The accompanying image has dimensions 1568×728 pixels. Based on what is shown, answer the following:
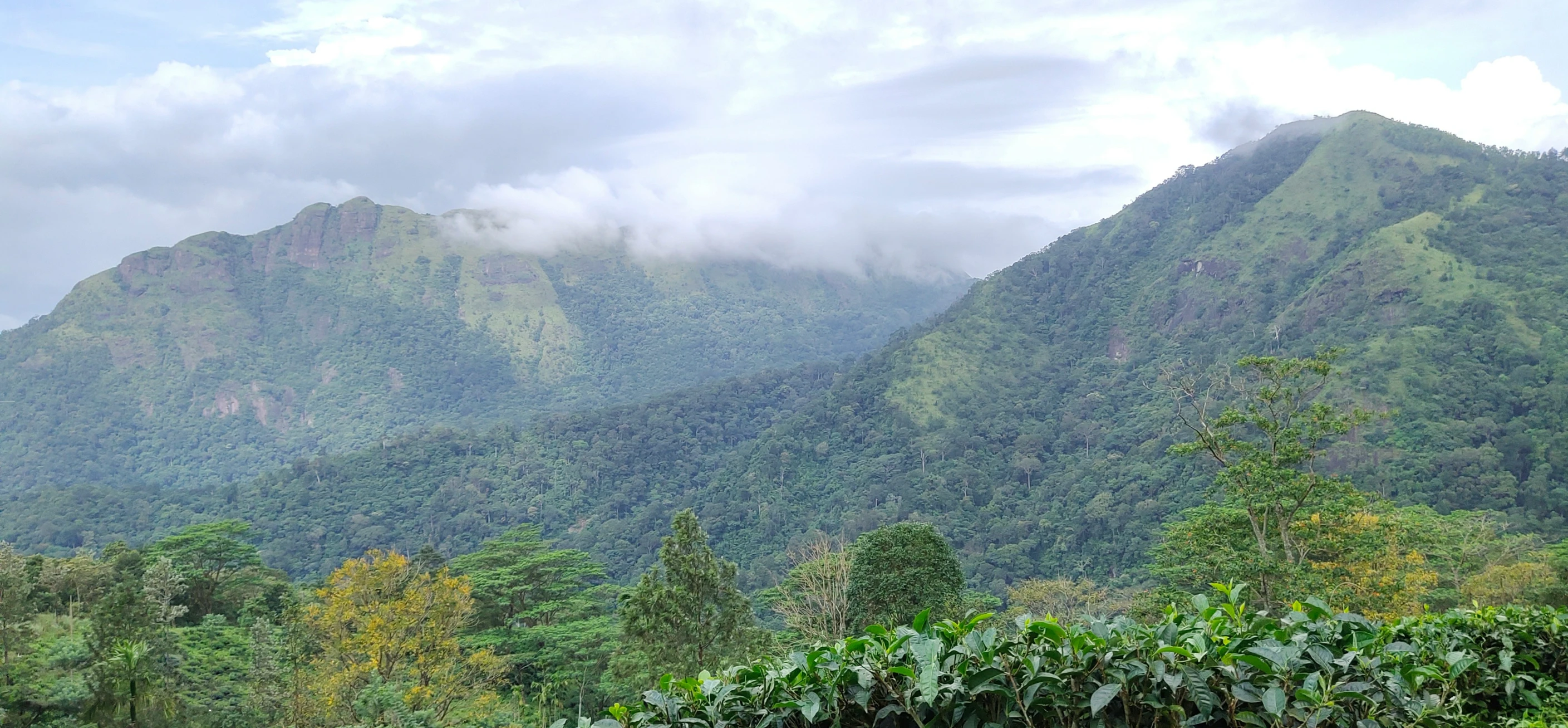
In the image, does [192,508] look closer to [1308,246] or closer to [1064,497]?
[1064,497]

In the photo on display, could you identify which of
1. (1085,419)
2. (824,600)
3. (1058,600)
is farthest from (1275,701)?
(1085,419)

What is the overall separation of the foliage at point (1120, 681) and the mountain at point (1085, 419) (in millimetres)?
38009

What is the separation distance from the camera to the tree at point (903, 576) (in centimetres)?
1923

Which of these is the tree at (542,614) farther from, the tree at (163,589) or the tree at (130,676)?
the tree at (130,676)

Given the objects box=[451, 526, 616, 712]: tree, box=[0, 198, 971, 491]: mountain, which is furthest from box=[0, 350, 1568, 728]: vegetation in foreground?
box=[0, 198, 971, 491]: mountain

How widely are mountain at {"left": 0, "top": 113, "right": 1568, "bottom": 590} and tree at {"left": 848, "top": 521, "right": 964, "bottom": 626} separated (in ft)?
79.3

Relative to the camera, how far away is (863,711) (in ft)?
7.11

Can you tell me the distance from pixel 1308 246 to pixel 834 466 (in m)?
44.5

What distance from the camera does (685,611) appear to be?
11.2m

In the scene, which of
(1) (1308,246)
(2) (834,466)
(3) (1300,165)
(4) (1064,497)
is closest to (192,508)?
(2) (834,466)

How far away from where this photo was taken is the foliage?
201 centimetres

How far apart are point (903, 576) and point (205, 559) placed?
2091 cm

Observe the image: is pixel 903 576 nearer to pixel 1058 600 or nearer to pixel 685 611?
pixel 1058 600

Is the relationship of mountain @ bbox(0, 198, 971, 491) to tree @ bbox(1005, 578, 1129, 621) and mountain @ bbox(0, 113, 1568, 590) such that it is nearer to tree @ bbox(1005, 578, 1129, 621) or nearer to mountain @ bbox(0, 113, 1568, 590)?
mountain @ bbox(0, 113, 1568, 590)
